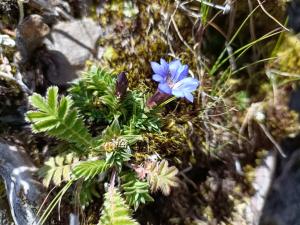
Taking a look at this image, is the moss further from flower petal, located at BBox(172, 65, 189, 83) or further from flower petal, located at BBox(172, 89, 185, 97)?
flower petal, located at BBox(172, 89, 185, 97)

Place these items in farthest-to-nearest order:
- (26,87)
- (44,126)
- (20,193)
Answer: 1. (26,87)
2. (20,193)
3. (44,126)

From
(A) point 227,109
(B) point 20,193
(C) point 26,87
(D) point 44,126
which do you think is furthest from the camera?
(A) point 227,109

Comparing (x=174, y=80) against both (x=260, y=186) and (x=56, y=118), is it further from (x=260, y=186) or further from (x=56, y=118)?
(x=260, y=186)

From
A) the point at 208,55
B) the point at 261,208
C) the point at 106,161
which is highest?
the point at 208,55

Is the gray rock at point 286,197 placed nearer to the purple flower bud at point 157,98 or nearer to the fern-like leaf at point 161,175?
the fern-like leaf at point 161,175

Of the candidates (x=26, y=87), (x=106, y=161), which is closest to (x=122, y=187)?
(x=106, y=161)

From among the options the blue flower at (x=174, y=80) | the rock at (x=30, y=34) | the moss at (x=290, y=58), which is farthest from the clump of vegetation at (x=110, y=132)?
the moss at (x=290, y=58)

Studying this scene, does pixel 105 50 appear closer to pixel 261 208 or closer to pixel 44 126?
pixel 44 126
